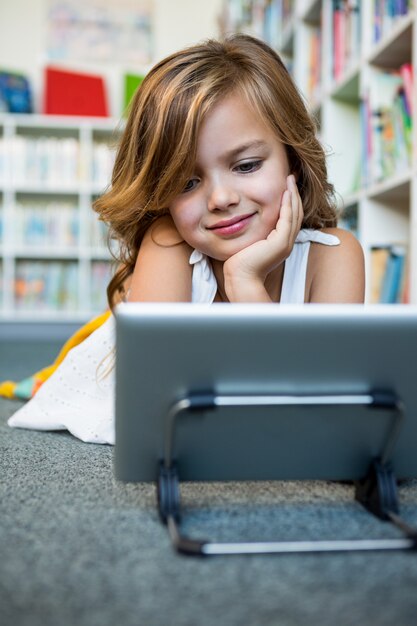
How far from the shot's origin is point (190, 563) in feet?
1.95

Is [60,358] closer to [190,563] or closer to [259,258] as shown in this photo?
[259,258]

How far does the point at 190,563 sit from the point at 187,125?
55 centimetres

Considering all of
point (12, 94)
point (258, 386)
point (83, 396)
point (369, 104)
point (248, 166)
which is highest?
point (12, 94)

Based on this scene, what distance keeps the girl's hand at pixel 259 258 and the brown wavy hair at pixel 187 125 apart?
0.11 meters

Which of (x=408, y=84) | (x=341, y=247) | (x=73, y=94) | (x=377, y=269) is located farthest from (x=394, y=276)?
(x=73, y=94)

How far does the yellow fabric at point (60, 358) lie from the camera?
138cm

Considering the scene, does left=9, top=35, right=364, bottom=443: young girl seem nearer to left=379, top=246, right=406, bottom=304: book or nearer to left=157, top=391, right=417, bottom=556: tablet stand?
left=157, top=391, right=417, bottom=556: tablet stand

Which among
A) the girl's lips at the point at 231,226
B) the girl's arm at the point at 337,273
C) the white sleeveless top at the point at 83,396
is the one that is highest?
the girl's lips at the point at 231,226

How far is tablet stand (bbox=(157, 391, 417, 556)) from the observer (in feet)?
1.98

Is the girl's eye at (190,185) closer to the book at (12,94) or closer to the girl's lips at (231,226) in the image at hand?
the girl's lips at (231,226)

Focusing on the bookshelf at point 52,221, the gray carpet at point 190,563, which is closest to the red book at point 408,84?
the gray carpet at point 190,563

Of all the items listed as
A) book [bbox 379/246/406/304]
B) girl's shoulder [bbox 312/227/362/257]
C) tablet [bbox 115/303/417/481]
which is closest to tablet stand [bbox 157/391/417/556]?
tablet [bbox 115/303/417/481]

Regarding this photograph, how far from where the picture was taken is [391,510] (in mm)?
706

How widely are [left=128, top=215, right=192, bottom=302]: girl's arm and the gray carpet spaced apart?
0.26 m
